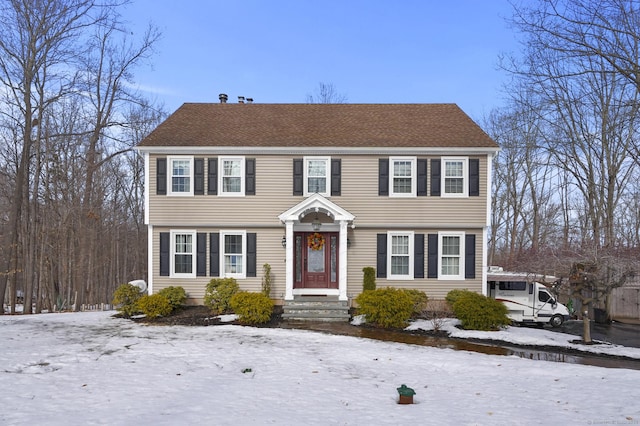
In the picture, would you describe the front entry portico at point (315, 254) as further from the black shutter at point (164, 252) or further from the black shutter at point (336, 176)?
the black shutter at point (164, 252)

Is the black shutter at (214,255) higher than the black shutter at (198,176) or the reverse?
the reverse

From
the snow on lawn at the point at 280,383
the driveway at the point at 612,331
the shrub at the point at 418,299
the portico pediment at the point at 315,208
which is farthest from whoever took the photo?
the portico pediment at the point at 315,208

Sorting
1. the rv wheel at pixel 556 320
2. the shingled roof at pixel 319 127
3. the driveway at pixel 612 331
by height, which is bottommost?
the driveway at pixel 612 331

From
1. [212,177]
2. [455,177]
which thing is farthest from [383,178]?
[212,177]

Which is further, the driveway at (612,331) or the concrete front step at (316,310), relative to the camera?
the concrete front step at (316,310)

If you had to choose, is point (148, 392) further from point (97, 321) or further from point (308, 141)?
point (308, 141)

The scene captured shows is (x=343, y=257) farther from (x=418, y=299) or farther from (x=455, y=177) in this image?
(x=455, y=177)

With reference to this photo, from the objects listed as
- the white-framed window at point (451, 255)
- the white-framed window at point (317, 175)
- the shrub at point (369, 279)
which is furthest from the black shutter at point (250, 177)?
the white-framed window at point (451, 255)

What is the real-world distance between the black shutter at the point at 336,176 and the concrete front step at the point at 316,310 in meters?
3.94

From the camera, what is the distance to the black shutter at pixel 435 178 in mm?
15148

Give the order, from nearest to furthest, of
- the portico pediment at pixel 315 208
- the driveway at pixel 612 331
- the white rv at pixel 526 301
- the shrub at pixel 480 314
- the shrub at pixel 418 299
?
the shrub at pixel 480 314 < the driveway at pixel 612 331 < the shrub at pixel 418 299 < the portico pediment at pixel 315 208 < the white rv at pixel 526 301

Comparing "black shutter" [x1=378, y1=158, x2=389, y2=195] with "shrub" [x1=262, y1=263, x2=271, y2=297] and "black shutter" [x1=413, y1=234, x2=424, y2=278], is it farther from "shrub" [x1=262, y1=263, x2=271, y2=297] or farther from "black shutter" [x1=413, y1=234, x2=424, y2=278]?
"shrub" [x1=262, y1=263, x2=271, y2=297]

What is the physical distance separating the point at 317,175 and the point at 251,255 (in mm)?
3778

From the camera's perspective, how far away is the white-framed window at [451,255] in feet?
49.7
